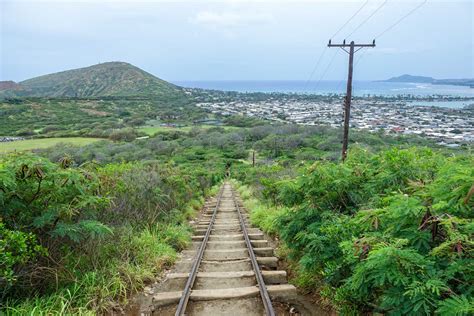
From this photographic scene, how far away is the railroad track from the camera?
5.21m

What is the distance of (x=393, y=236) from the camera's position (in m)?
3.72

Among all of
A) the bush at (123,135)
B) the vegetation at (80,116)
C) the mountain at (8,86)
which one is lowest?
the bush at (123,135)

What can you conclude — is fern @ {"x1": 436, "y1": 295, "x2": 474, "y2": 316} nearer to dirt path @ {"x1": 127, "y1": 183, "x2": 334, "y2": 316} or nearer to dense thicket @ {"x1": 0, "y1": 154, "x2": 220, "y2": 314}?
dirt path @ {"x1": 127, "y1": 183, "x2": 334, "y2": 316}

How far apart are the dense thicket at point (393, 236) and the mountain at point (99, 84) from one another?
171199 mm

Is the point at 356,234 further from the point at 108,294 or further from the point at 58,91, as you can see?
the point at 58,91

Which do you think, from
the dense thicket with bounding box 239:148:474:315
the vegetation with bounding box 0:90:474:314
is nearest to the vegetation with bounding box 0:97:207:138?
the vegetation with bounding box 0:90:474:314

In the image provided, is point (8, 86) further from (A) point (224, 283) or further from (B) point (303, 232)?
(B) point (303, 232)

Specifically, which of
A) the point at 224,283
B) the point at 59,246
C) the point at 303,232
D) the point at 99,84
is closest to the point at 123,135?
the point at 59,246

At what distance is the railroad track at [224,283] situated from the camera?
521 cm

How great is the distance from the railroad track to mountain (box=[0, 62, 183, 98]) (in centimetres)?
16929

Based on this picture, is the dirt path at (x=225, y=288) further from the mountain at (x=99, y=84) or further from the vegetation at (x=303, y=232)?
the mountain at (x=99, y=84)

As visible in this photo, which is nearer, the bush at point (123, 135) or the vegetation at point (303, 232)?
the vegetation at point (303, 232)

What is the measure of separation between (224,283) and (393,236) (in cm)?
343

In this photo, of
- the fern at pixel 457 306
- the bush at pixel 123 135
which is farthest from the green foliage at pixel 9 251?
the bush at pixel 123 135
